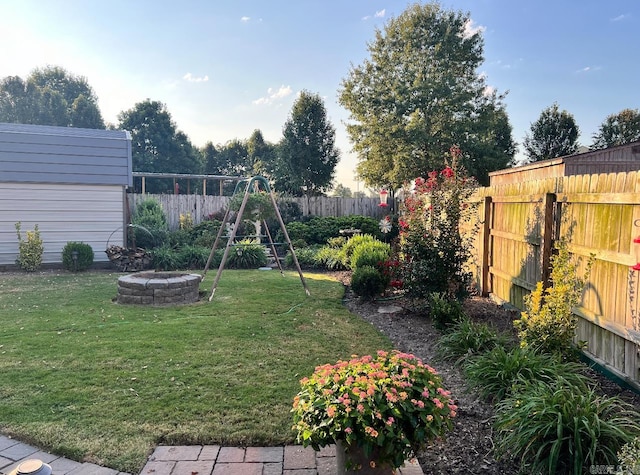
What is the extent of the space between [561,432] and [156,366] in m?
3.20

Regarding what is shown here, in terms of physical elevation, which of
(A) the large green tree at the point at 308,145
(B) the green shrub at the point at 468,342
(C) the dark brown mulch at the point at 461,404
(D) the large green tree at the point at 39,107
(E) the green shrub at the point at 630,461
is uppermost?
(D) the large green tree at the point at 39,107

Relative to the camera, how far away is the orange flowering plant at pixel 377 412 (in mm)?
1850

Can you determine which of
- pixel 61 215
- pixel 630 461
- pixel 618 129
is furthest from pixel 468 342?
pixel 618 129

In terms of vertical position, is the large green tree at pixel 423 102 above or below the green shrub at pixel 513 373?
above

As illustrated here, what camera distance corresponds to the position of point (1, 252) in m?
9.98

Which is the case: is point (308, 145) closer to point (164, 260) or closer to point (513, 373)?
point (164, 260)

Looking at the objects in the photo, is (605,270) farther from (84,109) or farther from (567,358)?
(84,109)

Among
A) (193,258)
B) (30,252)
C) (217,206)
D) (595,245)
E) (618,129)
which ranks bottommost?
(193,258)

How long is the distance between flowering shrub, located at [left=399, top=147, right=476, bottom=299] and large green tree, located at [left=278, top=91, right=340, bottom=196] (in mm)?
15691

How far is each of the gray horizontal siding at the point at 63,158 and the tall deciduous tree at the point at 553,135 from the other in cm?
1973

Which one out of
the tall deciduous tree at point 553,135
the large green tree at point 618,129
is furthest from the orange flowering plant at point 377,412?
the large green tree at point 618,129

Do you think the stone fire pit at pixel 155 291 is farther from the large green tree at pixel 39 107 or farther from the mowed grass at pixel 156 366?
the large green tree at pixel 39 107

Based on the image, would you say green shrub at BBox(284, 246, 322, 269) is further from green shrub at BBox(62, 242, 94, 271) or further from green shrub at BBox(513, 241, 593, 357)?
green shrub at BBox(513, 241, 593, 357)

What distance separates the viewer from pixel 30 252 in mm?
9578
